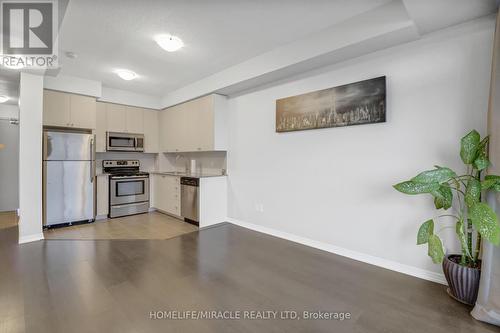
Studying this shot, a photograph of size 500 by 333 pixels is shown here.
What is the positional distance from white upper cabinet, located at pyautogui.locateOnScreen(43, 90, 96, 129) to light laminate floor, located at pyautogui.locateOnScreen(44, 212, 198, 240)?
6.30 feet

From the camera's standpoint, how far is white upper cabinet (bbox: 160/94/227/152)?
4625 mm

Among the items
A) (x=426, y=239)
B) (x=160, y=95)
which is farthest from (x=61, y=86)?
(x=426, y=239)

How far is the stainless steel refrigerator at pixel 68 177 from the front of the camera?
167 inches

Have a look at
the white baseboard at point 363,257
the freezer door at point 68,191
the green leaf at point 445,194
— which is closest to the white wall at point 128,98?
the freezer door at point 68,191

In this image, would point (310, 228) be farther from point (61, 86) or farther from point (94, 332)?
point (61, 86)

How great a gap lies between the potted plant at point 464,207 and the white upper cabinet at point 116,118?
17.9 ft

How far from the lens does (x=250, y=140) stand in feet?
14.5

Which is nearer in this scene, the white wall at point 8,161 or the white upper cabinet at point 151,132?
the white wall at point 8,161

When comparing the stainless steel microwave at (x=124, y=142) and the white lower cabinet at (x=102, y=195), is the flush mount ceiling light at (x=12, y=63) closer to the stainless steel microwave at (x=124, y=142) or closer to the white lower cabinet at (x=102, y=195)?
the stainless steel microwave at (x=124, y=142)

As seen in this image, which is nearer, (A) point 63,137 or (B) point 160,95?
(A) point 63,137

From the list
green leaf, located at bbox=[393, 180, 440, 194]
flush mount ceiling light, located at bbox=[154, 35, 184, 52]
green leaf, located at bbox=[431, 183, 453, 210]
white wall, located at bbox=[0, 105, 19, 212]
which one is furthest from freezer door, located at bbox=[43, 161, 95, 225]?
green leaf, located at bbox=[431, 183, 453, 210]

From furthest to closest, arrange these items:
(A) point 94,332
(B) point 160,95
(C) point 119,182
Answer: (B) point 160,95 → (C) point 119,182 → (A) point 94,332

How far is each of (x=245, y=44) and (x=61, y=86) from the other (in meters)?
3.57

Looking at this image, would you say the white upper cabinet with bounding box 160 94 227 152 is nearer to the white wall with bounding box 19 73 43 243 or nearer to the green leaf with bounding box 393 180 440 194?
the white wall with bounding box 19 73 43 243
